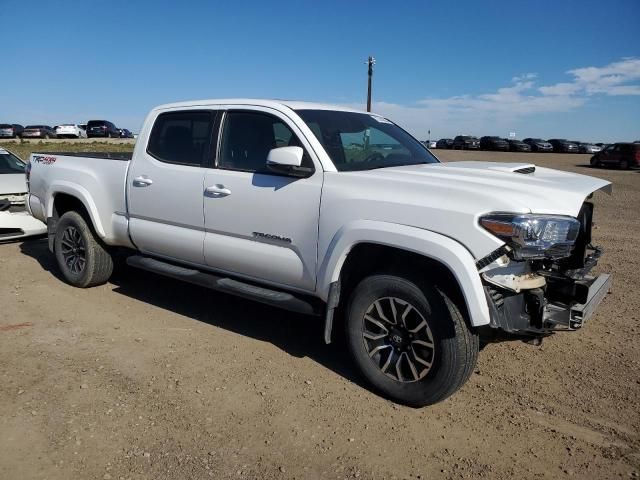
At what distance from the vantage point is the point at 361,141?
4410mm

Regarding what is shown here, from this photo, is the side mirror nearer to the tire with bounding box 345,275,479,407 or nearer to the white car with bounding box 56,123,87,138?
the tire with bounding box 345,275,479,407

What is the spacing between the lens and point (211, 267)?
15.0 ft

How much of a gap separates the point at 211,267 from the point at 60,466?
2054 millimetres

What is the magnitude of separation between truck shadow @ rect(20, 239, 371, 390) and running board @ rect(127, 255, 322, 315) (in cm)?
54

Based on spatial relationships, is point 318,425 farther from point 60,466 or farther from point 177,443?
point 60,466

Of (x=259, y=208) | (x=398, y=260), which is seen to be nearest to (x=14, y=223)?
(x=259, y=208)

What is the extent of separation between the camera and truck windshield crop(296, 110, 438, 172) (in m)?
4.05

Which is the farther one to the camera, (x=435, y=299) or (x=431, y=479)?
(x=435, y=299)

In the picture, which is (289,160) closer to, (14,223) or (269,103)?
(269,103)

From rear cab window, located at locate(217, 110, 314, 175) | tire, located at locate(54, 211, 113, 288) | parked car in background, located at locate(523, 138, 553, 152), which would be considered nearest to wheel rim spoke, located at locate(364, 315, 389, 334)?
rear cab window, located at locate(217, 110, 314, 175)

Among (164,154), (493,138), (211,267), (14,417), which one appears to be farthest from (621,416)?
(493,138)

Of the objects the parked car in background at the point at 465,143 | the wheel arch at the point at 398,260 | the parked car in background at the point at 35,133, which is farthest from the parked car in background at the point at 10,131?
the wheel arch at the point at 398,260

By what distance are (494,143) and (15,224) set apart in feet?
158

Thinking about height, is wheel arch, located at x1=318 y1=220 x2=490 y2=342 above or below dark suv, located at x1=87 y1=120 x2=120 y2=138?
below
